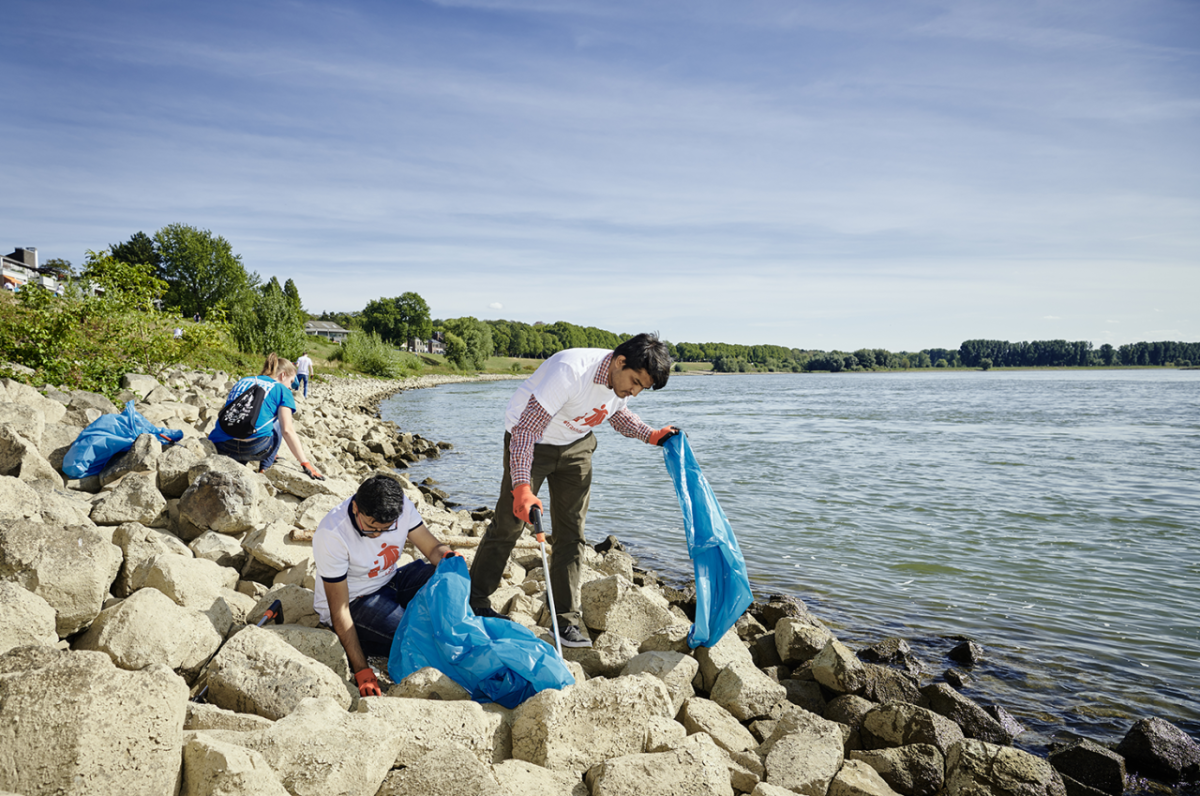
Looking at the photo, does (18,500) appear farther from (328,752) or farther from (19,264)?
(19,264)

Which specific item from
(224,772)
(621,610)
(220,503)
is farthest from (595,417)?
(220,503)

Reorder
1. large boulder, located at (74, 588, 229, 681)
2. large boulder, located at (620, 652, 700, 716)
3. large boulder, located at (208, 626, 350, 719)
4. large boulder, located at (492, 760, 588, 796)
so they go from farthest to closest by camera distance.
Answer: large boulder, located at (620, 652, 700, 716)
large boulder, located at (74, 588, 229, 681)
large boulder, located at (208, 626, 350, 719)
large boulder, located at (492, 760, 588, 796)

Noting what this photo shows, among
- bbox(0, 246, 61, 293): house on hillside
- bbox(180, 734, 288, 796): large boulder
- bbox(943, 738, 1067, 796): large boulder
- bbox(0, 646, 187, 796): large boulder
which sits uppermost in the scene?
bbox(0, 246, 61, 293): house on hillside

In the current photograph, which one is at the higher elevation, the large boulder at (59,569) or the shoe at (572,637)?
the large boulder at (59,569)

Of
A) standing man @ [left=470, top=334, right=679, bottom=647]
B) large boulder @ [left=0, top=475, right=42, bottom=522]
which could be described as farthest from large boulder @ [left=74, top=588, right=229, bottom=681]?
standing man @ [left=470, top=334, right=679, bottom=647]

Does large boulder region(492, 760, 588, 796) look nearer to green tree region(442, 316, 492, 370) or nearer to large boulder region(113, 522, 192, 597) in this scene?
large boulder region(113, 522, 192, 597)

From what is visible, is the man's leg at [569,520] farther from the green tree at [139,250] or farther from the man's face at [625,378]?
the green tree at [139,250]

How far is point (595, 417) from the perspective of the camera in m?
4.32

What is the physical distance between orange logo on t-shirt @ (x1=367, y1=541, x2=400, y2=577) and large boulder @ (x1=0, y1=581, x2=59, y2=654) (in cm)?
146

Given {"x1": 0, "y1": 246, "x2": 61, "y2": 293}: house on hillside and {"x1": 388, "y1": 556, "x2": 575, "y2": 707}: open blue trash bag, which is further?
{"x1": 0, "y1": 246, "x2": 61, "y2": 293}: house on hillside

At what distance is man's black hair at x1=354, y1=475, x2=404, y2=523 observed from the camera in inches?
150

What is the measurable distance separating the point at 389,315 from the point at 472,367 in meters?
14.8

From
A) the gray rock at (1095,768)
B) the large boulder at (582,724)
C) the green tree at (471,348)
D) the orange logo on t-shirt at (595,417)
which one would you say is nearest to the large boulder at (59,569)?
the large boulder at (582,724)

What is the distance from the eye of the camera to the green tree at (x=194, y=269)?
2283 inches
